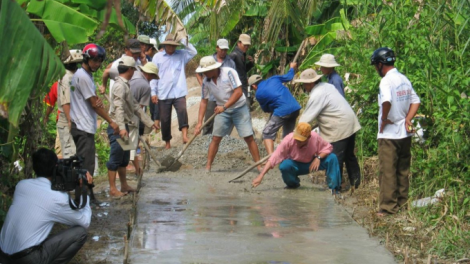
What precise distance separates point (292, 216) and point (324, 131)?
1.98 metres

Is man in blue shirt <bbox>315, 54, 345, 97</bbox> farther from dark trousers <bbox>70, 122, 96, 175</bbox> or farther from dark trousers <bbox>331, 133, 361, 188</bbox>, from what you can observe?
dark trousers <bbox>70, 122, 96, 175</bbox>

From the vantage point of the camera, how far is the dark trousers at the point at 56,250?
230 inches

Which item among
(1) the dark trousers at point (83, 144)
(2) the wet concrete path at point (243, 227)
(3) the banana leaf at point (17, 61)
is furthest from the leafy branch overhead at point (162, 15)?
(3) the banana leaf at point (17, 61)

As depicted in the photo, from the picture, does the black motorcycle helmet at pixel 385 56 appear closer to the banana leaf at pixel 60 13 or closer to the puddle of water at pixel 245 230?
the puddle of water at pixel 245 230

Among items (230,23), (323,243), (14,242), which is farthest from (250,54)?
(14,242)

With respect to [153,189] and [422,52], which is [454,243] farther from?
[153,189]

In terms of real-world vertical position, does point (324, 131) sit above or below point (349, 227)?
above

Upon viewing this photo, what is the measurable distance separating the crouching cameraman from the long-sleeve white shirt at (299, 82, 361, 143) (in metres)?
4.44

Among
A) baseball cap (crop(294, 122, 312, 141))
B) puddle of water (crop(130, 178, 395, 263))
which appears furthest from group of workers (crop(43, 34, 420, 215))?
puddle of water (crop(130, 178, 395, 263))

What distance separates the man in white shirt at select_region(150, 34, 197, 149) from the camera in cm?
1340

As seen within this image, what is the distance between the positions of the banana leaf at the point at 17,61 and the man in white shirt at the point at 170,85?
8.49 m

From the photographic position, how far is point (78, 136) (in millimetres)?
8422

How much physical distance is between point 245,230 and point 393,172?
181 centimetres

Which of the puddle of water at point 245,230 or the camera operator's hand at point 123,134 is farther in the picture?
the camera operator's hand at point 123,134
